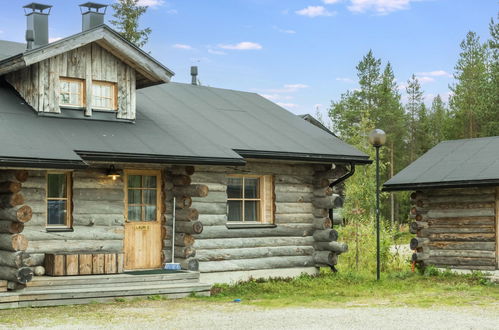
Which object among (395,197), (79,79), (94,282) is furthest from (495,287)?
(395,197)

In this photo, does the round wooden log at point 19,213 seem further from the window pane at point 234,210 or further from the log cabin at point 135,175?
the window pane at point 234,210

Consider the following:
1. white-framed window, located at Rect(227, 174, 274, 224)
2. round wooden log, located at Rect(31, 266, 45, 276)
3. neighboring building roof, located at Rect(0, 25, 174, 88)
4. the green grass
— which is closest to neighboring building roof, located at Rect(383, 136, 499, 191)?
the green grass

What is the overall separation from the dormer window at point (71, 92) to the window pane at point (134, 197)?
7.21 feet

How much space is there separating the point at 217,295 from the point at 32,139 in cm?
Answer: 504

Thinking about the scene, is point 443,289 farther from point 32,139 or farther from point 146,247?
point 32,139

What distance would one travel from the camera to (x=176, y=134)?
679 inches

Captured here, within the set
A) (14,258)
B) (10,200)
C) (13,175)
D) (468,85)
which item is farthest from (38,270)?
(468,85)

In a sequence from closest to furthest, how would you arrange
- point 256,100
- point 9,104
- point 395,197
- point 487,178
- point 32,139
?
1. point 32,139
2. point 9,104
3. point 487,178
4. point 256,100
5. point 395,197

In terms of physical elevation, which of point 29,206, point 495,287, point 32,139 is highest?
point 32,139

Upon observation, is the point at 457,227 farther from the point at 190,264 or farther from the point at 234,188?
the point at 190,264

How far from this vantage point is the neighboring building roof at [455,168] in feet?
63.8

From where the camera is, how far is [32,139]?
14383 millimetres

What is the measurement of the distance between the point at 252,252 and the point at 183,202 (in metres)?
2.51

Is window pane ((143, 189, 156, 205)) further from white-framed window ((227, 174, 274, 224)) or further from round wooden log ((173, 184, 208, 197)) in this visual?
white-framed window ((227, 174, 274, 224))
